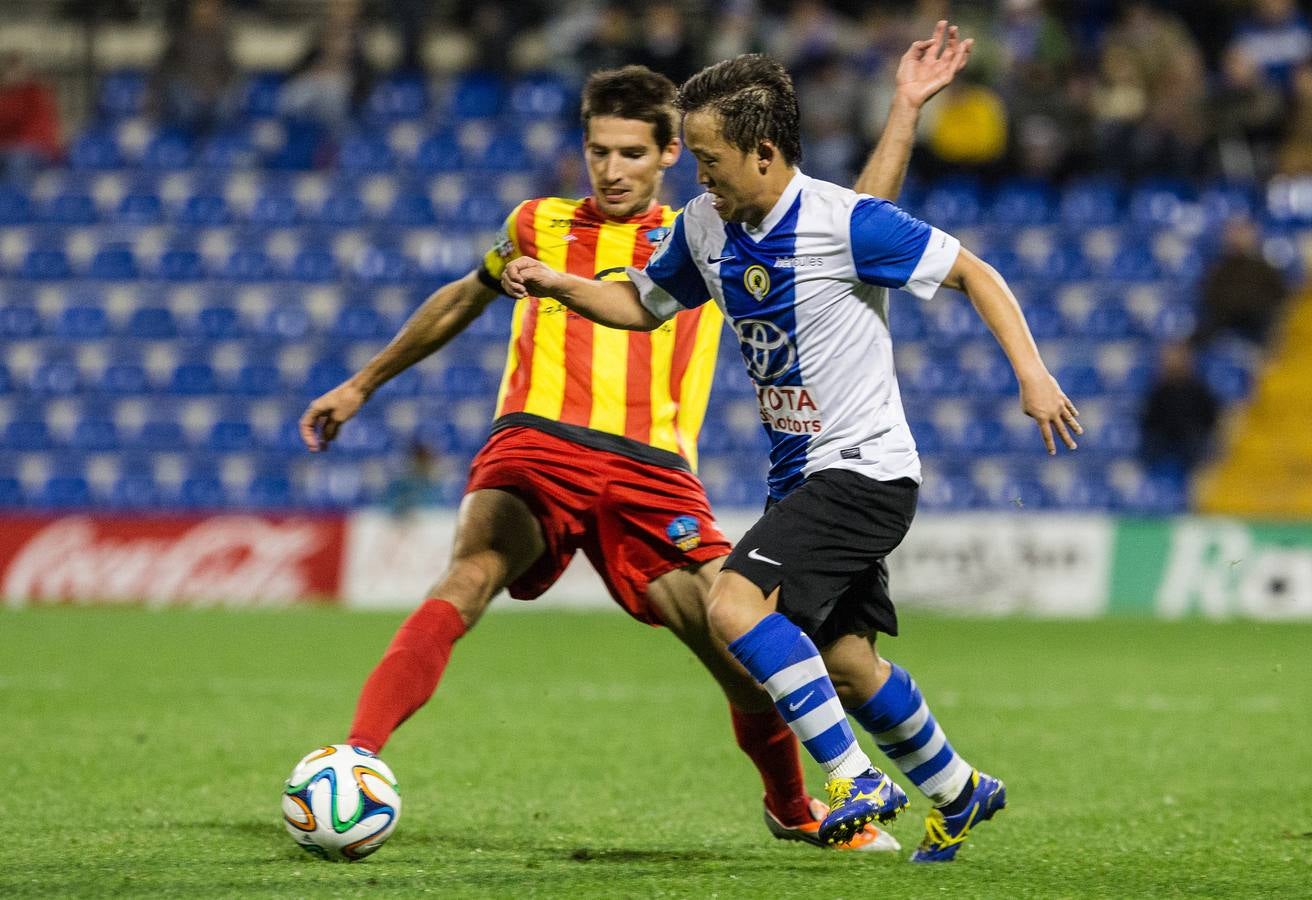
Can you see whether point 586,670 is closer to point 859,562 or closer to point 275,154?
point 859,562

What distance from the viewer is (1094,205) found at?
1744 cm

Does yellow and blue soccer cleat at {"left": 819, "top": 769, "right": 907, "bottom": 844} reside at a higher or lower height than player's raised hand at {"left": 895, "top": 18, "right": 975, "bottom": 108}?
lower

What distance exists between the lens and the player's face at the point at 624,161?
17.3ft

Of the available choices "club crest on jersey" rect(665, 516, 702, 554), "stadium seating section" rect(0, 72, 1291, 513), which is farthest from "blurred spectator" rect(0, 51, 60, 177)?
"club crest on jersey" rect(665, 516, 702, 554)

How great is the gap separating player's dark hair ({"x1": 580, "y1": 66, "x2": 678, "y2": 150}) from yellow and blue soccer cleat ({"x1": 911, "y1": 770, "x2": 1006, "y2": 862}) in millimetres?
1930

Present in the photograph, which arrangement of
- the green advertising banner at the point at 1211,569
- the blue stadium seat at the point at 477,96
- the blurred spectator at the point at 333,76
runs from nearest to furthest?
the green advertising banner at the point at 1211,569
the blurred spectator at the point at 333,76
the blue stadium seat at the point at 477,96

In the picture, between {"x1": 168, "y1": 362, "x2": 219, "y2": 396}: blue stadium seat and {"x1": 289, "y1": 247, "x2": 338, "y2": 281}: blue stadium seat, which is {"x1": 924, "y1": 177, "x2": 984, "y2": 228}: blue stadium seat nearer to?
{"x1": 289, "y1": 247, "x2": 338, "y2": 281}: blue stadium seat

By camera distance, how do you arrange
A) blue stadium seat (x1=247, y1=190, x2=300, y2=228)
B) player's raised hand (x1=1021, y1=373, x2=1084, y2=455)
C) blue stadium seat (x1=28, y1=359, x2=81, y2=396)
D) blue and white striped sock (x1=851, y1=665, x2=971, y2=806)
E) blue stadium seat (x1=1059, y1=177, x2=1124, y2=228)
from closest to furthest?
player's raised hand (x1=1021, y1=373, x2=1084, y2=455) → blue and white striped sock (x1=851, y1=665, x2=971, y2=806) → blue stadium seat (x1=1059, y1=177, x2=1124, y2=228) → blue stadium seat (x1=28, y1=359, x2=81, y2=396) → blue stadium seat (x1=247, y1=190, x2=300, y2=228)

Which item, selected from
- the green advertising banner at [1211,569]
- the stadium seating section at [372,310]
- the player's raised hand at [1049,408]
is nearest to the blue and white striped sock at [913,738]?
the player's raised hand at [1049,408]

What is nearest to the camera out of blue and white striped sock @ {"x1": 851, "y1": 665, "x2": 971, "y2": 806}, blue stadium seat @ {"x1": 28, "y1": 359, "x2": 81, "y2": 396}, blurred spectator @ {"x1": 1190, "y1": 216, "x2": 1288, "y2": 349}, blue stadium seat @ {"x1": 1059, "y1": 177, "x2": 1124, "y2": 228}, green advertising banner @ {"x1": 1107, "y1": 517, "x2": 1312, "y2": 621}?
blue and white striped sock @ {"x1": 851, "y1": 665, "x2": 971, "y2": 806}

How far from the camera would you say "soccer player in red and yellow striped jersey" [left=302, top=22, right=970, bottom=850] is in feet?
17.0

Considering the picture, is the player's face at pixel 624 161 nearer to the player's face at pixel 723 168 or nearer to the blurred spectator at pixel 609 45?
the player's face at pixel 723 168

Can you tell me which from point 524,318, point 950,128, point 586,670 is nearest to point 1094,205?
point 950,128

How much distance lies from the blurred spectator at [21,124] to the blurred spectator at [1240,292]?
36.1 ft
